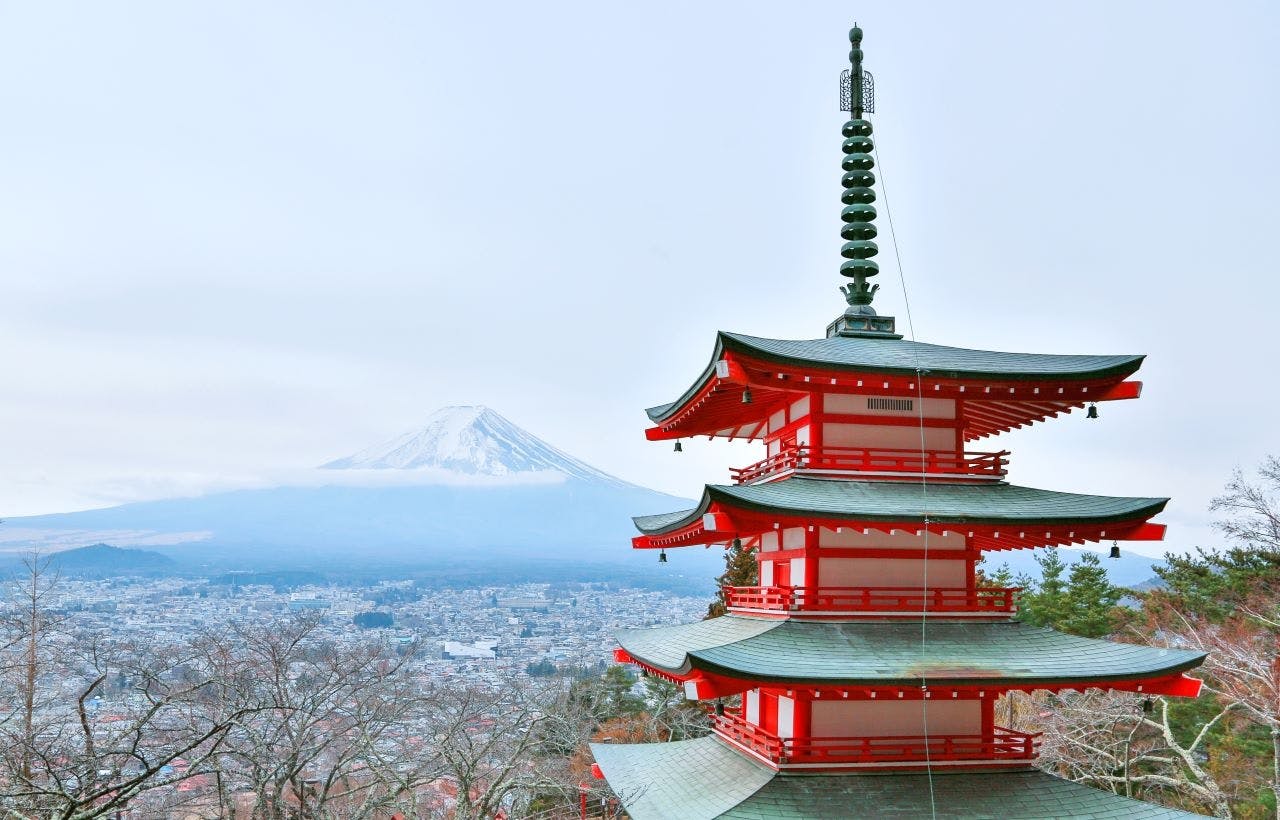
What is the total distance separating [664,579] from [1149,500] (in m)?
128

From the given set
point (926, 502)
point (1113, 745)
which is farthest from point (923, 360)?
point (1113, 745)

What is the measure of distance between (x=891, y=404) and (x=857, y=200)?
3.54 meters

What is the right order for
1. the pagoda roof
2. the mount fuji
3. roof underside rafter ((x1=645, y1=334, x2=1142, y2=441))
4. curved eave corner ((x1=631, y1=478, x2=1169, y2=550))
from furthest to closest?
the mount fuji < roof underside rafter ((x1=645, y1=334, x2=1142, y2=441)) < curved eave corner ((x1=631, y1=478, x2=1169, y2=550)) < the pagoda roof

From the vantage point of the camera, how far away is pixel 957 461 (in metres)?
11.5

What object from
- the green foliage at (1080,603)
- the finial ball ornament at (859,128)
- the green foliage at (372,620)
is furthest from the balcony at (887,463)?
the green foliage at (372,620)

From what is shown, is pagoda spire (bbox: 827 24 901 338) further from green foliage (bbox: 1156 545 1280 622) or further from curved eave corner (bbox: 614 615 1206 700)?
green foliage (bbox: 1156 545 1280 622)

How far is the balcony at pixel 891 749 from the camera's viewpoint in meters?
10.2

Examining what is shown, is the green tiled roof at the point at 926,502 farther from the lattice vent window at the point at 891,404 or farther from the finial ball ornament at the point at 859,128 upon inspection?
the finial ball ornament at the point at 859,128

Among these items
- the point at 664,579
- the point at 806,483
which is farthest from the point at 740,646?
the point at 664,579

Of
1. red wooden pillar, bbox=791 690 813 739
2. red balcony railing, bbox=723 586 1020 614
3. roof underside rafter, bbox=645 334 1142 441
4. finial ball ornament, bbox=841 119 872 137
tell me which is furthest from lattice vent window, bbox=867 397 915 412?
finial ball ornament, bbox=841 119 872 137

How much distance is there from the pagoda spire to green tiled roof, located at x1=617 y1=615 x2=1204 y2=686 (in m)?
4.33

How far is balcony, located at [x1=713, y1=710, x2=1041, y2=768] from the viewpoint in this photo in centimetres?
1024

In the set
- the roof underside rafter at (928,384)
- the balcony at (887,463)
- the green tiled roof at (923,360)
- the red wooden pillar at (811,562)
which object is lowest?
the red wooden pillar at (811,562)

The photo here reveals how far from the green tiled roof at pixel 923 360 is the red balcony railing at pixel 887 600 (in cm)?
248
